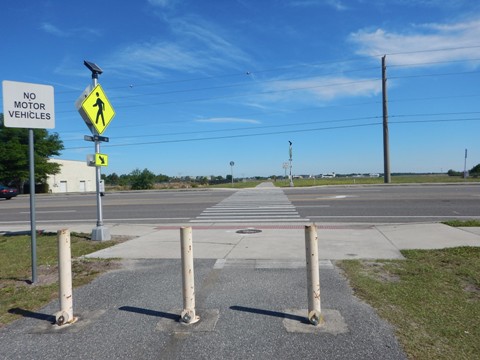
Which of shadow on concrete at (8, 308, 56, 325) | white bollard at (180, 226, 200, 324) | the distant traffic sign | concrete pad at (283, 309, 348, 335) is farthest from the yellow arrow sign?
concrete pad at (283, 309, 348, 335)

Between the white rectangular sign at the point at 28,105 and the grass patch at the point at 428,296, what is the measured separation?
5308mm

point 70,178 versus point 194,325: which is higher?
point 70,178

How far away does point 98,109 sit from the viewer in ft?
29.7

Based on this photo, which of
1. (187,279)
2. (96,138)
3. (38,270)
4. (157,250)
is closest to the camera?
(187,279)

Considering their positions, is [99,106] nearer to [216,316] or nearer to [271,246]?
[271,246]

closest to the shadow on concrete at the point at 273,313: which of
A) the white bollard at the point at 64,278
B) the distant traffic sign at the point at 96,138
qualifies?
the white bollard at the point at 64,278

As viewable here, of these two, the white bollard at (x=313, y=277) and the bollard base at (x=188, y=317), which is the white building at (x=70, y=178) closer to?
the bollard base at (x=188, y=317)

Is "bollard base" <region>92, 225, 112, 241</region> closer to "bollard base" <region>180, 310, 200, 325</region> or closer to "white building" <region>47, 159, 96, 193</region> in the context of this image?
"bollard base" <region>180, 310, 200, 325</region>

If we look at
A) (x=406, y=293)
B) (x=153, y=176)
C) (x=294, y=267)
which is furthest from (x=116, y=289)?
(x=153, y=176)

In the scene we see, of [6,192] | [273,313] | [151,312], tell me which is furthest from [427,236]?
[6,192]

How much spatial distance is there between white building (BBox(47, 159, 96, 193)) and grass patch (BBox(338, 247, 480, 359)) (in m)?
56.9

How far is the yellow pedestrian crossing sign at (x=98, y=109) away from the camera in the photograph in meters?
8.73

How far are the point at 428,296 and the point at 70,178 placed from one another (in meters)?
63.8

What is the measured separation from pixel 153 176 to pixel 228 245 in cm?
4471
